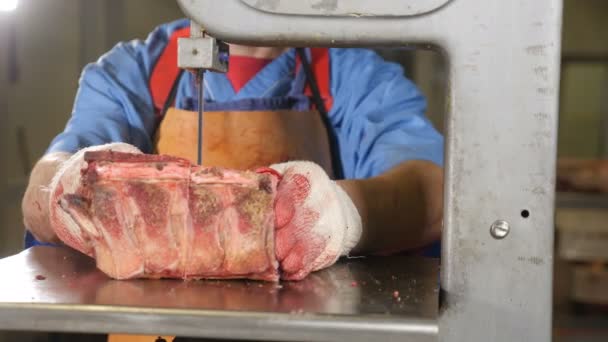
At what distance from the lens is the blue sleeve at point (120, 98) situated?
57.7 inches

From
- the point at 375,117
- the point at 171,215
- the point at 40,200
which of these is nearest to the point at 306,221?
the point at 171,215

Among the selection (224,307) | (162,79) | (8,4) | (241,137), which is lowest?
(224,307)

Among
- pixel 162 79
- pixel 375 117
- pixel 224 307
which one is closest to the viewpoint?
pixel 224 307

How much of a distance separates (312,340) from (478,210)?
0.20m

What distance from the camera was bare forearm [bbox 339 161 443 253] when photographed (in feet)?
3.75

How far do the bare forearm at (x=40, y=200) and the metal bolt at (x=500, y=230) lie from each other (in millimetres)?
675

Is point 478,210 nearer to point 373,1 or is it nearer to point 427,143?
point 373,1

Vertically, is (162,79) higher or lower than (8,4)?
lower

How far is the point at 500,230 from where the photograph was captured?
75 centimetres

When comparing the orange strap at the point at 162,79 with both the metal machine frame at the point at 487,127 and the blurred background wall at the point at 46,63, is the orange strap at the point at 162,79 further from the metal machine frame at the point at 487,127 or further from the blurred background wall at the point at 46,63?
the blurred background wall at the point at 46,63

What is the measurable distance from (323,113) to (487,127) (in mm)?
884

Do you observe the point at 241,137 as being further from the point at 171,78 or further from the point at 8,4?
the point at 8,4

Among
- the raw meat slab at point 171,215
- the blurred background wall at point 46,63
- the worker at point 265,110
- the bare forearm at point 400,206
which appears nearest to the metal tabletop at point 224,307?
the raw meat slab at point 171,215

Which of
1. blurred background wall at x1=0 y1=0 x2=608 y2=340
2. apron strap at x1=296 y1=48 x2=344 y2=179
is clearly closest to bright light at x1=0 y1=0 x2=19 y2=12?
apron strap at x1=296 y1=48 x2=344 y2=179
